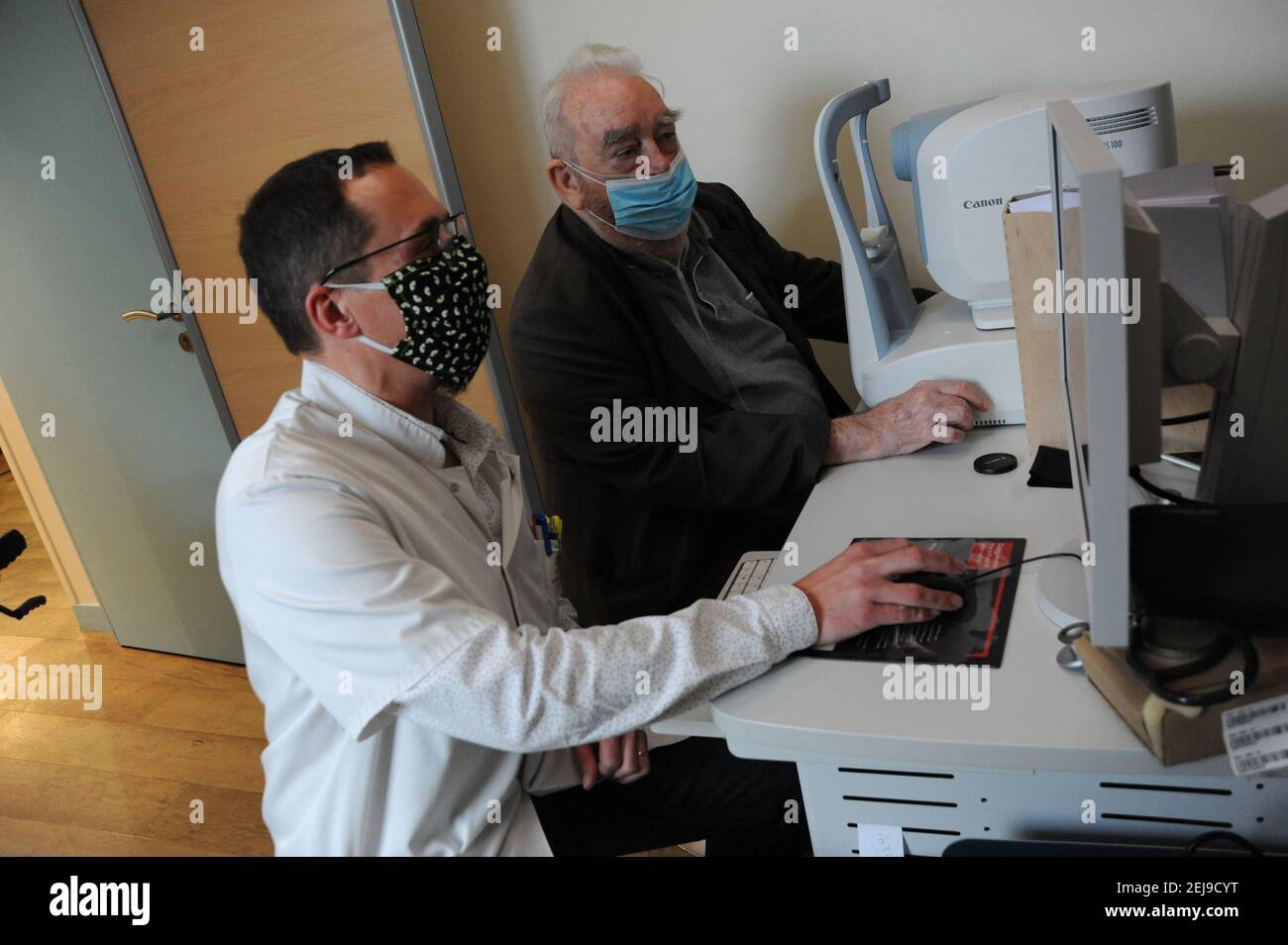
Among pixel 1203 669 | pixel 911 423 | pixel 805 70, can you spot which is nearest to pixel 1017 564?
pixel 1203 669

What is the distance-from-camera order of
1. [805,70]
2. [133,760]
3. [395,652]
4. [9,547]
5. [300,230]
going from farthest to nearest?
[133,760]
[805,70]
[9,547]
[300,230]
[395,652]

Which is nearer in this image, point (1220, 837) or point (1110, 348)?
point (1110, 348)

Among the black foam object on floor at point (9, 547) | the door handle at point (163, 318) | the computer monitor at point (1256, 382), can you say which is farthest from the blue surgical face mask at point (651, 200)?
the door handle at point (163, 318)

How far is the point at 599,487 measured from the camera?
6.12 feet

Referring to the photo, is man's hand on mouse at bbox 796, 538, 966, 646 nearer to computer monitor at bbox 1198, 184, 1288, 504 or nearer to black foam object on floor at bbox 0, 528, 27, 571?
computer monitor at bbox 1198, 184, 1288, 504

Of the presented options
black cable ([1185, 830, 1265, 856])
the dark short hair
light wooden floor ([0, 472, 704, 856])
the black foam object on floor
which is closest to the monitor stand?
black cable ([1185, 830, 1265, 856])

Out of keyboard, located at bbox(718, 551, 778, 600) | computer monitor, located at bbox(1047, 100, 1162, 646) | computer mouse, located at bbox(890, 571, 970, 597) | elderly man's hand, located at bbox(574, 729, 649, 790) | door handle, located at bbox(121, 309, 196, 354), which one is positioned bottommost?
elderly man's hand, located at bbox(574, 729, 649, 790)

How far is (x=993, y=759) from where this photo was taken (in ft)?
3.11

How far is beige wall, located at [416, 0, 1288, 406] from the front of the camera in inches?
79.0

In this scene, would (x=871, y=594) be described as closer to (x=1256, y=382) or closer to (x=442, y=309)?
(x=1256, y=382)

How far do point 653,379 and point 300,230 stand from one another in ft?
2.26

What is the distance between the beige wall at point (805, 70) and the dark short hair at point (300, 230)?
1235 millimetres

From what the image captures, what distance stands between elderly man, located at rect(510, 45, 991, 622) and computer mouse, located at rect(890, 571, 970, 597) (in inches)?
18.6

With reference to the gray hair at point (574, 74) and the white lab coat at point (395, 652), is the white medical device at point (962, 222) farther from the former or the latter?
the white lab coat at point (395, 652)
